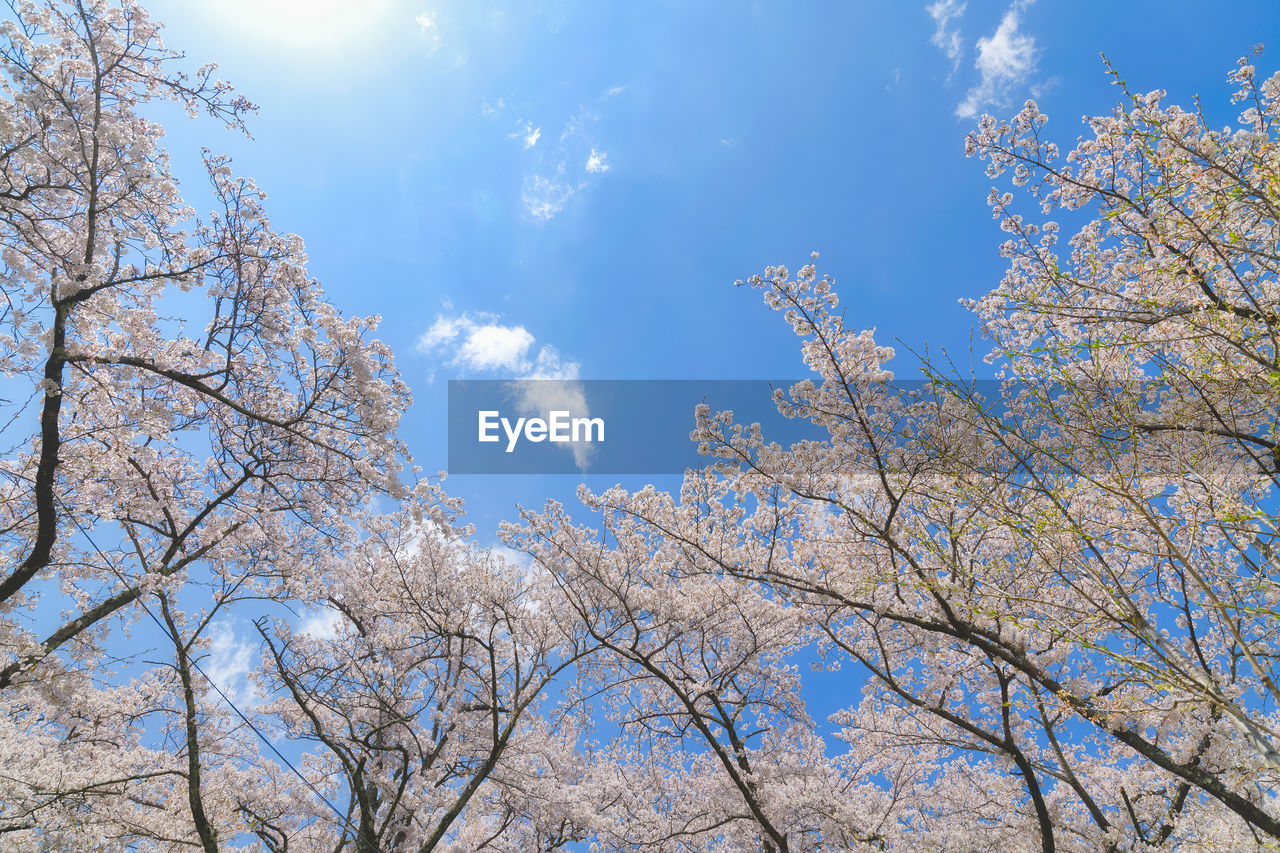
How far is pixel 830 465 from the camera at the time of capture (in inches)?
287

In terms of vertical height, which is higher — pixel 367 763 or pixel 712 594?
pixel 712 594

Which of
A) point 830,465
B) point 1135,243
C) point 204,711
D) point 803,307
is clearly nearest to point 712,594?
point 830,465

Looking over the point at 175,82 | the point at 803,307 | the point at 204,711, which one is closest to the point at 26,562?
the point at 175,82

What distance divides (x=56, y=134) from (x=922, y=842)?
46.9ft

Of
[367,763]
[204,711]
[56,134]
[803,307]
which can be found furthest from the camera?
[204,711]

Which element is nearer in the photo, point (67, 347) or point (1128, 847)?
point (67, 347)

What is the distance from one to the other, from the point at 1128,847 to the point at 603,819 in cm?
856

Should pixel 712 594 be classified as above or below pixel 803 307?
below

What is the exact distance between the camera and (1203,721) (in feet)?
24.1

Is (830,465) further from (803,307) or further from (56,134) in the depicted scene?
(56,134)

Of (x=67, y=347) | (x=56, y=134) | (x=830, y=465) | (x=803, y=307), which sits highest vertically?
(x=56, y=134)

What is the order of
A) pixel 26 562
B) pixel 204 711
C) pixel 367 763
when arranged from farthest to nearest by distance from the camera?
pixel 204 711 → pixel 367 763 → pixel 26 562

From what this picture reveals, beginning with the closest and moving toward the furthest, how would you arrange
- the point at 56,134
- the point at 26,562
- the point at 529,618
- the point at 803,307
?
the point at 56,134
the point at 26,562
the point at 803,307
the point at 529,618

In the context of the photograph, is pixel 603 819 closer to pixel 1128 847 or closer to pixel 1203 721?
pixel 1128 847
